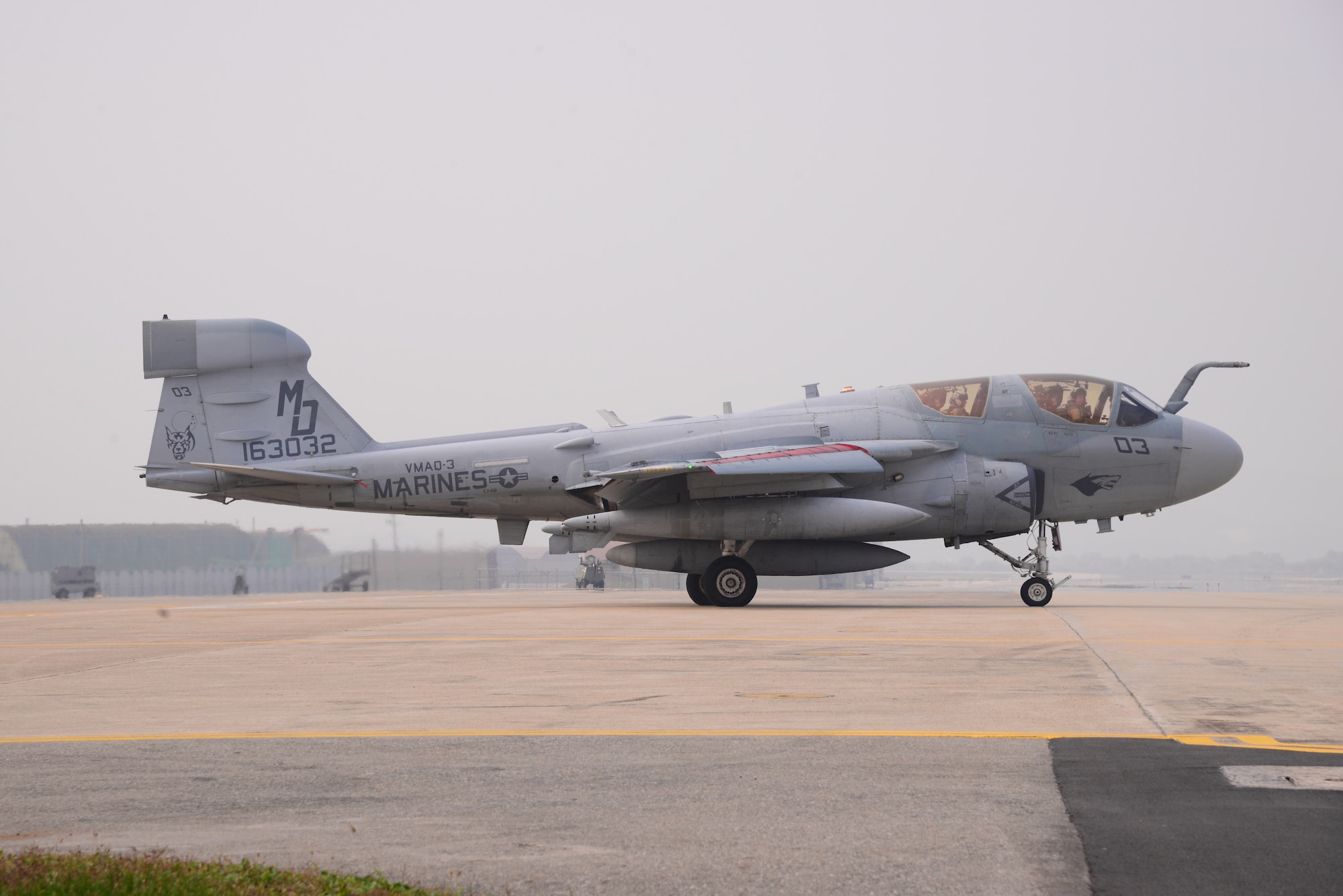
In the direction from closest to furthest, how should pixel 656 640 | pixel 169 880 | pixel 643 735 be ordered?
pixel 169 880 < pixel 643 735 < pixel 656 640

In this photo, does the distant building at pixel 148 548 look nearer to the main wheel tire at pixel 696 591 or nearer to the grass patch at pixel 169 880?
the main wheel tire at pixel 696 591

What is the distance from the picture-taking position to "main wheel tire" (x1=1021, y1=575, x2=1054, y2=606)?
1961cm

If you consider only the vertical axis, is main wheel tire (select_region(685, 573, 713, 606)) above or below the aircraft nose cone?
below

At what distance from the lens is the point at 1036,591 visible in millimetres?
19719

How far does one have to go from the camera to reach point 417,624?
15.3 metres

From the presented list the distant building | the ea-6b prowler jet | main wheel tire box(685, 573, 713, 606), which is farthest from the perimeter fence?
main wheel tire box(685, 573, 713, 606)

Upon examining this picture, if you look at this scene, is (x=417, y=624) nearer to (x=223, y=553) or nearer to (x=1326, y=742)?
(x=1326, y=742)

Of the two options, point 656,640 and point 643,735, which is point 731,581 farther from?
point 643,735

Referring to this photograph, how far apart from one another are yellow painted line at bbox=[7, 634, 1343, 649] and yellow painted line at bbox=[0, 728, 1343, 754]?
5.43 m

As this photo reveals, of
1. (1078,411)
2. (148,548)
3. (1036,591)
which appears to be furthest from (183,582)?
(1078,411)

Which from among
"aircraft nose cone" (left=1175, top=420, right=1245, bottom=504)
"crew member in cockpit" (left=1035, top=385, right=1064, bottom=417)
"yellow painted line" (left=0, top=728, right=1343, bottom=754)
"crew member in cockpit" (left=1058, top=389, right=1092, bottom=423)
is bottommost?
"yellow painted line" (left=0, top=728, right=1343, bottom=754)

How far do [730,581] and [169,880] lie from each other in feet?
54.2

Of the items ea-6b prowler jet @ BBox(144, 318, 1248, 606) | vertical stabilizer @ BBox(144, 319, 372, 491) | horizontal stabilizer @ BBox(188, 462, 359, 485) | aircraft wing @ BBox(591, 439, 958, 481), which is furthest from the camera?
vertical stabilizer @ BBox(144, 319, 372, 491)

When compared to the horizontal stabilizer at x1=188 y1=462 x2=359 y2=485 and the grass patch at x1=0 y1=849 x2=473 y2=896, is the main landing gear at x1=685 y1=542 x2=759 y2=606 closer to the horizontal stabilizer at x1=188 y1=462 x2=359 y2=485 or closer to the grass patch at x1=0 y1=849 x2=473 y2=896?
the horizontal stabilizer at x1=188 y1=462 x2=359 y2=485
